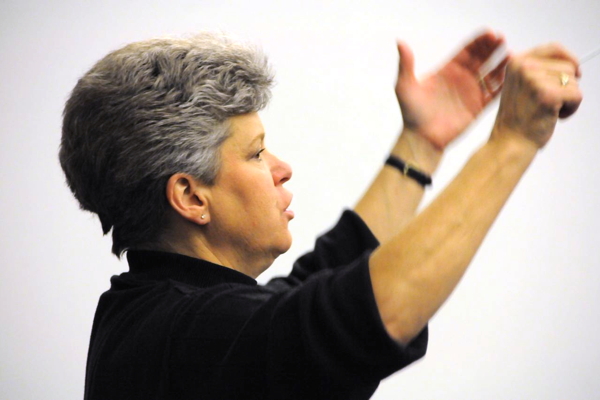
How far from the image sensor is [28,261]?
2340mm

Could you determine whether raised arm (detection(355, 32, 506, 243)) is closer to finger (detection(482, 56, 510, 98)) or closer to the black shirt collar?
finger (detection(482, 56, 510, 98))

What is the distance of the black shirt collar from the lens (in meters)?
0.96

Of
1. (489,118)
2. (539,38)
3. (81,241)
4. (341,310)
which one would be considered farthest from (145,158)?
(539,38)

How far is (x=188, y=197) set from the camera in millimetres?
983

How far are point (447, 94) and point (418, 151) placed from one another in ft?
0.31

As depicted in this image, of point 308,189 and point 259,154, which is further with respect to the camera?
point 308,189

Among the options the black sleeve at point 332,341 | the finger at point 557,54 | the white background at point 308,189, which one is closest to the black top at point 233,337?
the black sleeve at point 332,341

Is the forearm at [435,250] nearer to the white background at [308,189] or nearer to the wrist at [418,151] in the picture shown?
the wrist at [418,151]

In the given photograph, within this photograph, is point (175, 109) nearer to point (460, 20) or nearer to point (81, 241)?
point (81, 241)

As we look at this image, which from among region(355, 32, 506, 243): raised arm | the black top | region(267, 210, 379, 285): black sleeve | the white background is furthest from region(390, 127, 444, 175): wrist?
the white background

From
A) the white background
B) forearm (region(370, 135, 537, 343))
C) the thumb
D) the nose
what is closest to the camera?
forearm (region(370, 135, 537, 343))

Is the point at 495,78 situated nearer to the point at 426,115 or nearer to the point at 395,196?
the point at 426,115

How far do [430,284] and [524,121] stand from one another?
18 cm

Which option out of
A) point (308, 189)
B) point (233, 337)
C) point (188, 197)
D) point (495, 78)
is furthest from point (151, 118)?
point (308, 189)
